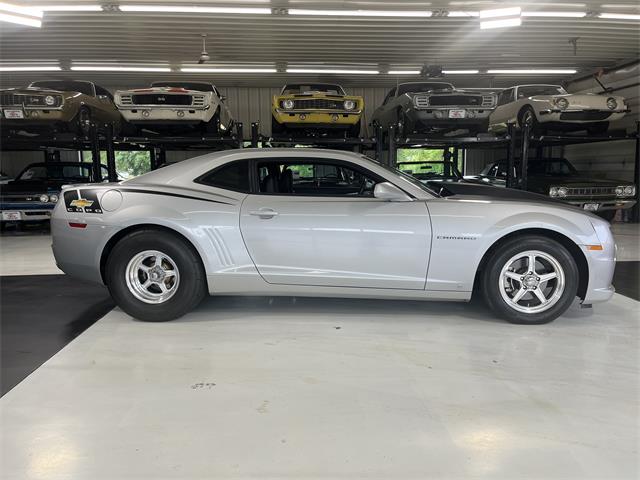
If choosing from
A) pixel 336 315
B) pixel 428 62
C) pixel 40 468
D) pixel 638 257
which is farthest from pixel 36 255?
pixel 428 62

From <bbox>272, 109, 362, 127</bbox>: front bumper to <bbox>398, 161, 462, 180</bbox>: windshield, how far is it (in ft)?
7.55

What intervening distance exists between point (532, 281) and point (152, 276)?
2.96m

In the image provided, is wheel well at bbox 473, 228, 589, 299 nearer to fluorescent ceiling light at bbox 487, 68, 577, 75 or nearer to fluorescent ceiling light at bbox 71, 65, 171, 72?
fluorescent ceiling light at bbox 487, 68, 577, 75

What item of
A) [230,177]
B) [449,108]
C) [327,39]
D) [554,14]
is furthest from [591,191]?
[230,177]

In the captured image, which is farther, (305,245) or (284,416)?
(305,245)

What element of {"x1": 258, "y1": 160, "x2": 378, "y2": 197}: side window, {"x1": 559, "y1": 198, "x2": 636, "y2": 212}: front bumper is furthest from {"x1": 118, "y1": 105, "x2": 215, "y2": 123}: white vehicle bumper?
{"x1": 559, "y1": 198, "x2": 636, "y2": 212}: front bumper

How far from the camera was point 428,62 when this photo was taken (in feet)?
40.4

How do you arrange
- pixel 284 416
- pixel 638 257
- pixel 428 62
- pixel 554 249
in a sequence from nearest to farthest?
pixel 284 416 < pixel 554 249 < pixel 638 257 < pixel 428 62

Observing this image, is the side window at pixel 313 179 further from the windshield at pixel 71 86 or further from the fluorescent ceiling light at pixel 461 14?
the windshield at pixel 71 86

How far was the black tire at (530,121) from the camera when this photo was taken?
9.11 metres

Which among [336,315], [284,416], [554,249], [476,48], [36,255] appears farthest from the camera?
[476,48]

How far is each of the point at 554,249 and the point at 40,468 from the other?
3.43m

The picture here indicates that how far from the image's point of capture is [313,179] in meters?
3.75

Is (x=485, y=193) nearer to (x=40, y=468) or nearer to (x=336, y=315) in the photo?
(x=336, y=315)
